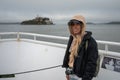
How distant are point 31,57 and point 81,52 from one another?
2.55m

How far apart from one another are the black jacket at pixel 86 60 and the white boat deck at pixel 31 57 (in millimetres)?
1496

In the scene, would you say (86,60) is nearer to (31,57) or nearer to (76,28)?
(76,28)

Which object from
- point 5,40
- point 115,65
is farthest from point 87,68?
point 5,40

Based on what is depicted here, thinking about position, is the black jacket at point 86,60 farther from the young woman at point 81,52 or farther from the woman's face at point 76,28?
the woman's face at point 76,28

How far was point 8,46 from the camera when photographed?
5277 mm

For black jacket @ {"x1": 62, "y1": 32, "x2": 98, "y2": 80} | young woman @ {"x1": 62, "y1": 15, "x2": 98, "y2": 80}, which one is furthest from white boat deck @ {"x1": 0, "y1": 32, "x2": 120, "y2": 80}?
black jacket @ {"x1": 62, "y1": 32, "x2": 98, "y2": 80}

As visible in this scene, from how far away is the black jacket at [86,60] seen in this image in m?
2.60

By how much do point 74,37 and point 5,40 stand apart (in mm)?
2777

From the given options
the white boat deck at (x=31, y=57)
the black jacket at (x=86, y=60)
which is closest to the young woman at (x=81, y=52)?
the black jacket at (x=86, y=60)

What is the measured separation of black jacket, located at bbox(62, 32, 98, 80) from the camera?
2.60 m

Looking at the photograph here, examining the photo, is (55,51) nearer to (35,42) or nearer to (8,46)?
(35,42)

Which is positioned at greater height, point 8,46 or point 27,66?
point 8,46

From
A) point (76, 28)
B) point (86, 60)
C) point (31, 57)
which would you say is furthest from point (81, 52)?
point (31, 57)

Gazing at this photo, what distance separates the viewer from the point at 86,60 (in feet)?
8.74
